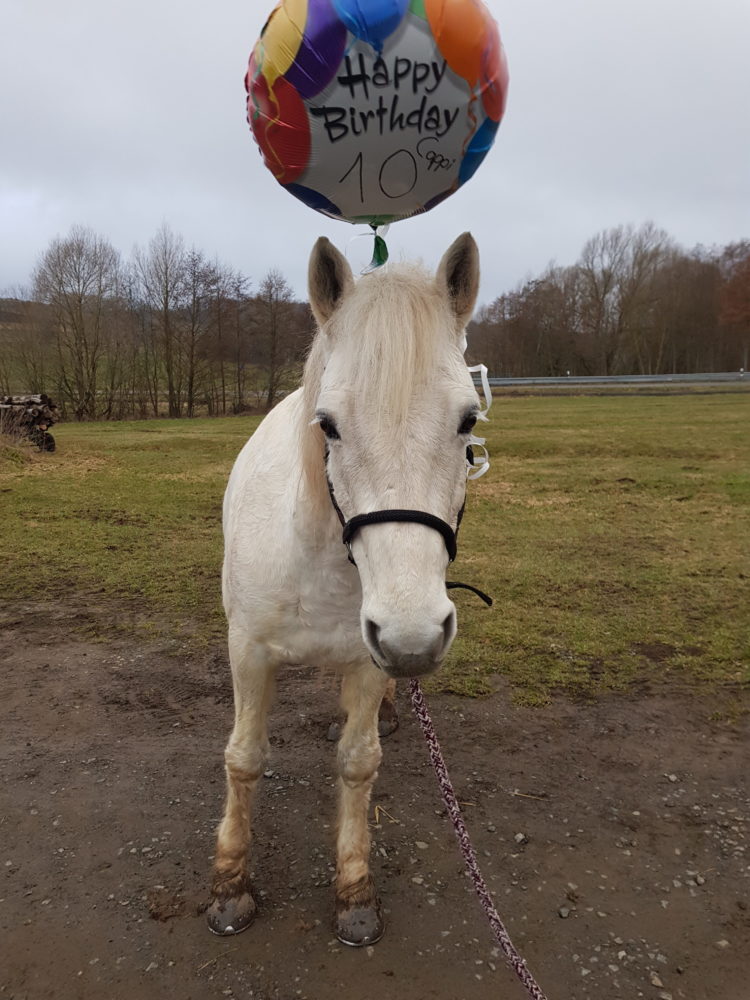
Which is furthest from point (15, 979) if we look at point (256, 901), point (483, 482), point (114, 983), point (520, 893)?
point (483, 482)

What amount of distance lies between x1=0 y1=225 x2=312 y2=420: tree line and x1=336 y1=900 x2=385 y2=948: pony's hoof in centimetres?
2617

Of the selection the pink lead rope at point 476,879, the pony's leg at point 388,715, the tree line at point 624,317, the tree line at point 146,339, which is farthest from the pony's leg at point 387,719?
the tree line at point 624,317

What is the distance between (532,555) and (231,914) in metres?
5.89

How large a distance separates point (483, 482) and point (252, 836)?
32.3ft

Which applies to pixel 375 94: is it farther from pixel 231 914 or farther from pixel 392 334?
pixel 231 914

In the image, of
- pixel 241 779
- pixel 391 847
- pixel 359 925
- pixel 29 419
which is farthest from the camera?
pixel 29 419

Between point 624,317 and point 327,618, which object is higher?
point 624,317

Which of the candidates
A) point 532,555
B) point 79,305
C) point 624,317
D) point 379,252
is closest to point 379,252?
point 379,252

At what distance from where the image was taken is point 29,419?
15625 millimetres

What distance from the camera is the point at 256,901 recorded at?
2666 millimetres

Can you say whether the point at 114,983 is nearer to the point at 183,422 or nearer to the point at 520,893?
the point at 520,893

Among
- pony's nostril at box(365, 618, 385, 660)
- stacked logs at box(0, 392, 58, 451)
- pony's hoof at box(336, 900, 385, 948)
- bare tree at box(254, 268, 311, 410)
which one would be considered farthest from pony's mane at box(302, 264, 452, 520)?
bare tree at box(254, 268, 311, 410)

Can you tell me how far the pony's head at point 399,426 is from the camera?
157cm

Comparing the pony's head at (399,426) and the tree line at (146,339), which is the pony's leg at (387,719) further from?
the tree line at (146,339)
